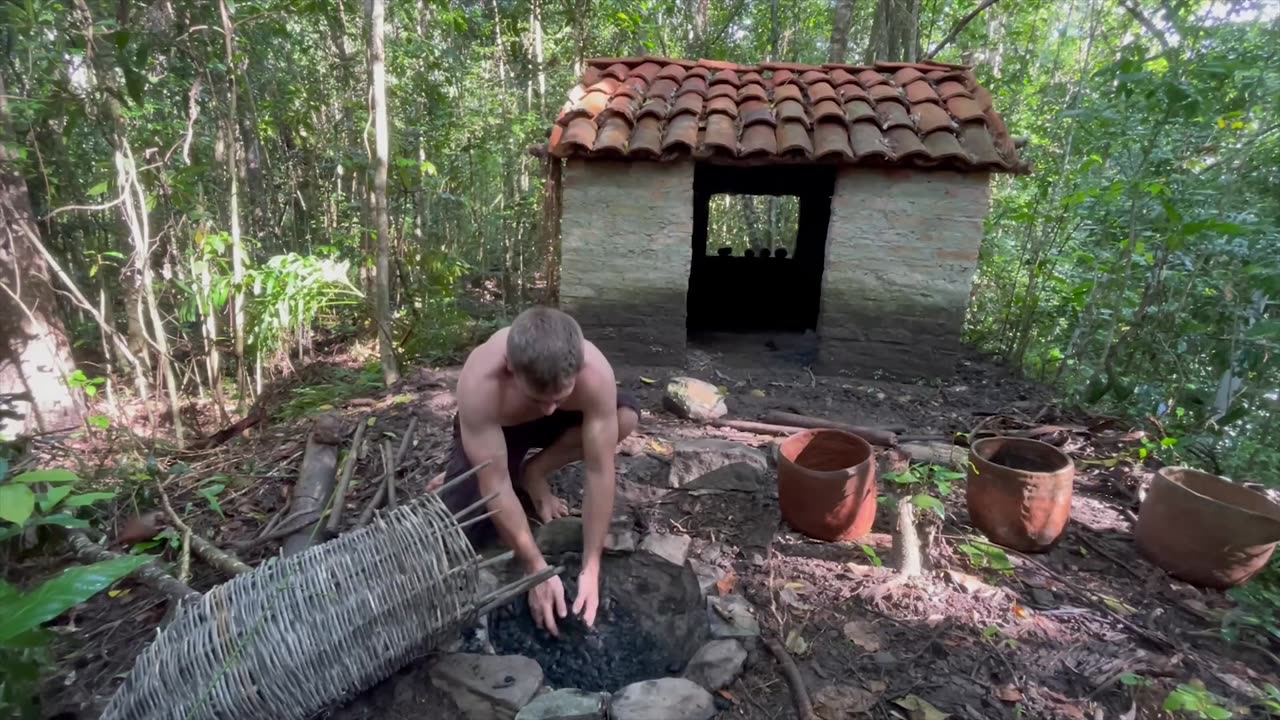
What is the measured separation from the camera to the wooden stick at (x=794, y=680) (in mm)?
1991

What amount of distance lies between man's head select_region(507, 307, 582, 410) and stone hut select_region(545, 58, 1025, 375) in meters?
2.66

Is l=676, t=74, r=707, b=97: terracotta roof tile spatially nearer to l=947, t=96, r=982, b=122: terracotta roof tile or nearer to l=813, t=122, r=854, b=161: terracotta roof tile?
l=813, t=122, r=854, b=161: terracotta roof tile

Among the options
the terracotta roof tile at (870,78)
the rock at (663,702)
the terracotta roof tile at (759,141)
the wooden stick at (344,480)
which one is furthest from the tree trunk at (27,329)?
the terracotta roof tile at (870,78)

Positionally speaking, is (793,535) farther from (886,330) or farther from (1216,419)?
(1216,419)

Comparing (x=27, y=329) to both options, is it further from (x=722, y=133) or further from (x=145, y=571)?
(x=722, y=133)

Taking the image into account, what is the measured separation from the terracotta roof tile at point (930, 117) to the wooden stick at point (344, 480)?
14.0ft

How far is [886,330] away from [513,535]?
141 inches

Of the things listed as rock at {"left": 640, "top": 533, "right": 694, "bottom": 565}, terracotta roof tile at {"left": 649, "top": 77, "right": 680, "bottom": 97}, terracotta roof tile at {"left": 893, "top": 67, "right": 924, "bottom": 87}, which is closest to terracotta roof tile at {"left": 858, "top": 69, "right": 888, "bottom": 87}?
terracotta roof tile at {"left": 893, "top": 67, "right": 924, "bottom": 87}

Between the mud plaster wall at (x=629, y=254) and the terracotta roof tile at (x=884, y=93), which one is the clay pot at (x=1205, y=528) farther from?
the terracotta roof tile at (x=884, y=93)

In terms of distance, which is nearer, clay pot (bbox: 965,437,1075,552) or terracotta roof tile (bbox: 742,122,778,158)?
clay pot (bbox: 965,437,1075,552)

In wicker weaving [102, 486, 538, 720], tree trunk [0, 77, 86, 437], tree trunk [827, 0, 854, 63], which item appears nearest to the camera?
wicker weaving [102, 486, 538, 720]

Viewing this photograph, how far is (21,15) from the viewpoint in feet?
10.7

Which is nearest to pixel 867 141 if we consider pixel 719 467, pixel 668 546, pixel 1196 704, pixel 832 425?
pixel 832 425

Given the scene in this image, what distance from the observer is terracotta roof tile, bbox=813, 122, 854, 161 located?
442cm
